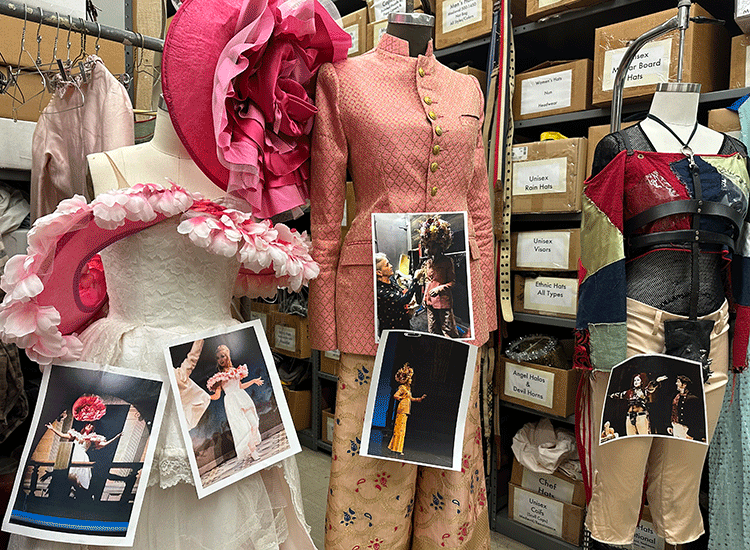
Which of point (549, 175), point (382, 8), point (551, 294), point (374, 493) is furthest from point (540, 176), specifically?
point (374, 493)

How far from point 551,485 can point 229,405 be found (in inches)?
57.1

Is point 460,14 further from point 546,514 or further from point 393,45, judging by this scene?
point 546,514

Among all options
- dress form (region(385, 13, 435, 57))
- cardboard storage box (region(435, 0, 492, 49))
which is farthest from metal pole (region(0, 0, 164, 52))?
cardboard storage box (region(435, 0, 492, 49))

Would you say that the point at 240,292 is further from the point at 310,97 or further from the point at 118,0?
the point at 118,0

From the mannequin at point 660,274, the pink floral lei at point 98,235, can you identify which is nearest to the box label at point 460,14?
the mannequin at point 660,274

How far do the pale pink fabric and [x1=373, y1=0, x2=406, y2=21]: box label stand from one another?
107 centimetres

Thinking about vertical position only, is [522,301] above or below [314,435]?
above

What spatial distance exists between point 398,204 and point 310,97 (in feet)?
0.99

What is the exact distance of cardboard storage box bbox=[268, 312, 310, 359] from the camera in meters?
2.72

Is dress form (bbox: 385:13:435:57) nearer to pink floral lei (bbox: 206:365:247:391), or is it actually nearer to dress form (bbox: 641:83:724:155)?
dress form (bbox: 641:83:724:155)

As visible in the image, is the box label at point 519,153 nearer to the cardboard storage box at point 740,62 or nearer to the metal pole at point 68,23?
the cardboard storage box at point 740,62

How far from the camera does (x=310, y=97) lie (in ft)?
3.71

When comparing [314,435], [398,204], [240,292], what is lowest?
[314,435]

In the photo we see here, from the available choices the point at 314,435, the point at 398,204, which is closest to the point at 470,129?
the point at 398,204
